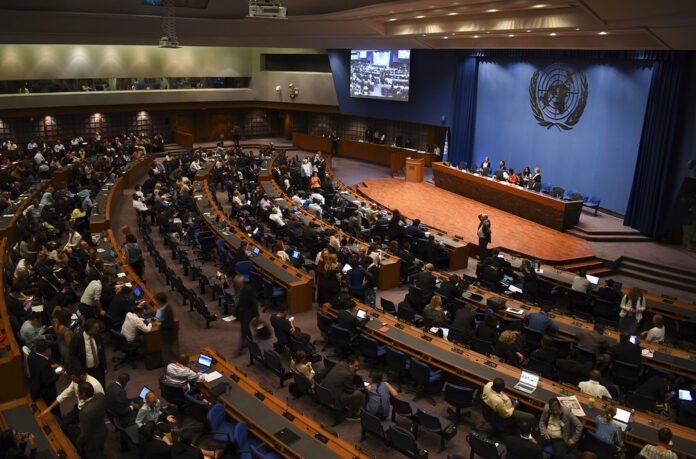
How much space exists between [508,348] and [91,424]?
5.66 meters

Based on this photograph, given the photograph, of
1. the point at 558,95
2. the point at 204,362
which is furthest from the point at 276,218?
the point at 558,95

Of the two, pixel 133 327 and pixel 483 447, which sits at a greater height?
pixel 133 327

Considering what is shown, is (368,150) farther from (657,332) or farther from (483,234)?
(657,332)

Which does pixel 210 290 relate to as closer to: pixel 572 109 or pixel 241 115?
pixel 572 109

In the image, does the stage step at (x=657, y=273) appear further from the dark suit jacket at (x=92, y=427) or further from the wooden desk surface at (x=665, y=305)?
the dark suit jacket at (x=92, y=427)

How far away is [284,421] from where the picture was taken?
6.17 meters

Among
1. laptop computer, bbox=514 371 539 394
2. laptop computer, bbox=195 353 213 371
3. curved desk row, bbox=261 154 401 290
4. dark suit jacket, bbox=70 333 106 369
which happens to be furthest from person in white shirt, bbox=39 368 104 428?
curved desk row, bbox=261 154 401 290

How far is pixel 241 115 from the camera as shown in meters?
34.8

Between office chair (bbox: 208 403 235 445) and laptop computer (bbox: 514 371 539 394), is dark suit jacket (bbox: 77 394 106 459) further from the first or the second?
laptop computer (bbox: 514 371 539 394)

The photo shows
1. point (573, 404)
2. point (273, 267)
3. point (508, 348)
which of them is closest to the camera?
point (573, 404)

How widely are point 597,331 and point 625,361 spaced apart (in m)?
0.60

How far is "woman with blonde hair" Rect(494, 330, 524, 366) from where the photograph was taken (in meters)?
7.88

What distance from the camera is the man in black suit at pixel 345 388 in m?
6.99

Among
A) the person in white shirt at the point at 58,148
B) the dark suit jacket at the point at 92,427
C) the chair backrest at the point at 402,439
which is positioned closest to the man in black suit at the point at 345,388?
the chair backrest at the point at 402,439
